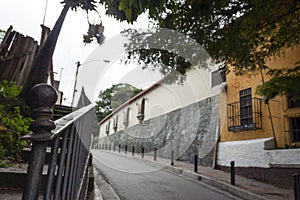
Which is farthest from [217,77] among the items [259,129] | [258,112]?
[259,129]

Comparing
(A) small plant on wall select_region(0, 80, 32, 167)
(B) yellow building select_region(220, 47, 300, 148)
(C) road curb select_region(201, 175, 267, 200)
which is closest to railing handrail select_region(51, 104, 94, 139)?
(A) small plant on wall select_region(0, 80, 32, 167)

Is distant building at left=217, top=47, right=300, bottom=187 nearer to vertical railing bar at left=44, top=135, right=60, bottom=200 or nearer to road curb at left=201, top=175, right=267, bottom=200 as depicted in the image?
→ road curb at left=201, top=175, right=267, bottom=200

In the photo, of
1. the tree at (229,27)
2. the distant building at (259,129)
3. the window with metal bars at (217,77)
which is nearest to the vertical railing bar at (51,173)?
the tree at (229,27)

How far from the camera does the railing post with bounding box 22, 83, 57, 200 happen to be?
0.86 meters

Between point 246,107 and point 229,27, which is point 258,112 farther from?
point 229,27

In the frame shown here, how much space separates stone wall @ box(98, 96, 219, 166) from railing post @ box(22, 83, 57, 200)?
1027cm

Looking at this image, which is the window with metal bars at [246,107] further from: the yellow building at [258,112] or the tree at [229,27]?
the tree at [229,27]

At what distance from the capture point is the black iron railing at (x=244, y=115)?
333 inches

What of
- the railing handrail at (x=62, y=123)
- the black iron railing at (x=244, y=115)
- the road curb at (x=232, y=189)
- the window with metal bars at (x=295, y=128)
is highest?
the black iron railing at (x=244, y=115)

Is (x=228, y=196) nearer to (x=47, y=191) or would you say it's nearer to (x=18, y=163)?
(x=18, y=163)

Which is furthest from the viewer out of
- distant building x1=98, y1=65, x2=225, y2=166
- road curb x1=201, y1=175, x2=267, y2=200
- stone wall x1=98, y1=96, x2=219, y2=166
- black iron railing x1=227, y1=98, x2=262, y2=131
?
distant building x1=98, y1=65, x2=225, y2=166

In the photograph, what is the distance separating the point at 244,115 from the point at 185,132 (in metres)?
5.45

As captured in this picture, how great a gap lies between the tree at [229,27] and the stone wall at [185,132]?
19.3 feet

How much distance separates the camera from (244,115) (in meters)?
9.03
